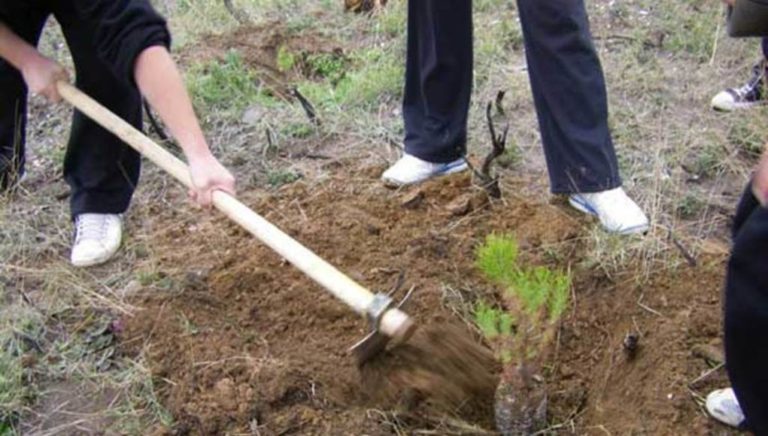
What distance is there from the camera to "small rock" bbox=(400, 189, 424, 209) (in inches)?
131

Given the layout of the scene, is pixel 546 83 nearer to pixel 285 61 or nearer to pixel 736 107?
pixel 736 107

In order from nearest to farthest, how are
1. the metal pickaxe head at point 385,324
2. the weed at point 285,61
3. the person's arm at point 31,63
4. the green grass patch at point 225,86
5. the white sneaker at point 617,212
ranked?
the metal pickaxe head at point 385,324 → the person's arm at point 31,63 → the white sneaker at point 617,212 → the green grass patch at point 225,86 → the weed at point 285,61

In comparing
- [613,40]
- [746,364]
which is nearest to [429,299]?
[746,364]

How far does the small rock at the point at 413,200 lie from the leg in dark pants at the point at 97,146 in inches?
40.1

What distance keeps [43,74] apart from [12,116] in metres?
0.81

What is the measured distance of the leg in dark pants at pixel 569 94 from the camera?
2895 mm

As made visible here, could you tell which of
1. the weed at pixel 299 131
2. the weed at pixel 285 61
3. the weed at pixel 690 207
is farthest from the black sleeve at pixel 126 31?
the weed at pixel 285 61

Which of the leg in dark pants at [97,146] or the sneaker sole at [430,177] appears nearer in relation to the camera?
the leg in dark pants at [97,146]

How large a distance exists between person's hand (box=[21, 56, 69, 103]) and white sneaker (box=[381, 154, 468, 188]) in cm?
126

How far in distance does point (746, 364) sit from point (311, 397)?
3.78ft

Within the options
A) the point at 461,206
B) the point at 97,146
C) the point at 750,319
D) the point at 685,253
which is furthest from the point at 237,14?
the point at 750,319

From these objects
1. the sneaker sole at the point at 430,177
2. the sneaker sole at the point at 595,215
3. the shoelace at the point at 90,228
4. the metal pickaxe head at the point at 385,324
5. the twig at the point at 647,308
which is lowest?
the shoelace at the point at 90,228

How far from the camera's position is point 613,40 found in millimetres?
4703

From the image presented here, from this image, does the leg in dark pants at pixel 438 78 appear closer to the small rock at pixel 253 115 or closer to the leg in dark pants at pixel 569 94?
the leg in dark pants at pixel 569 94
